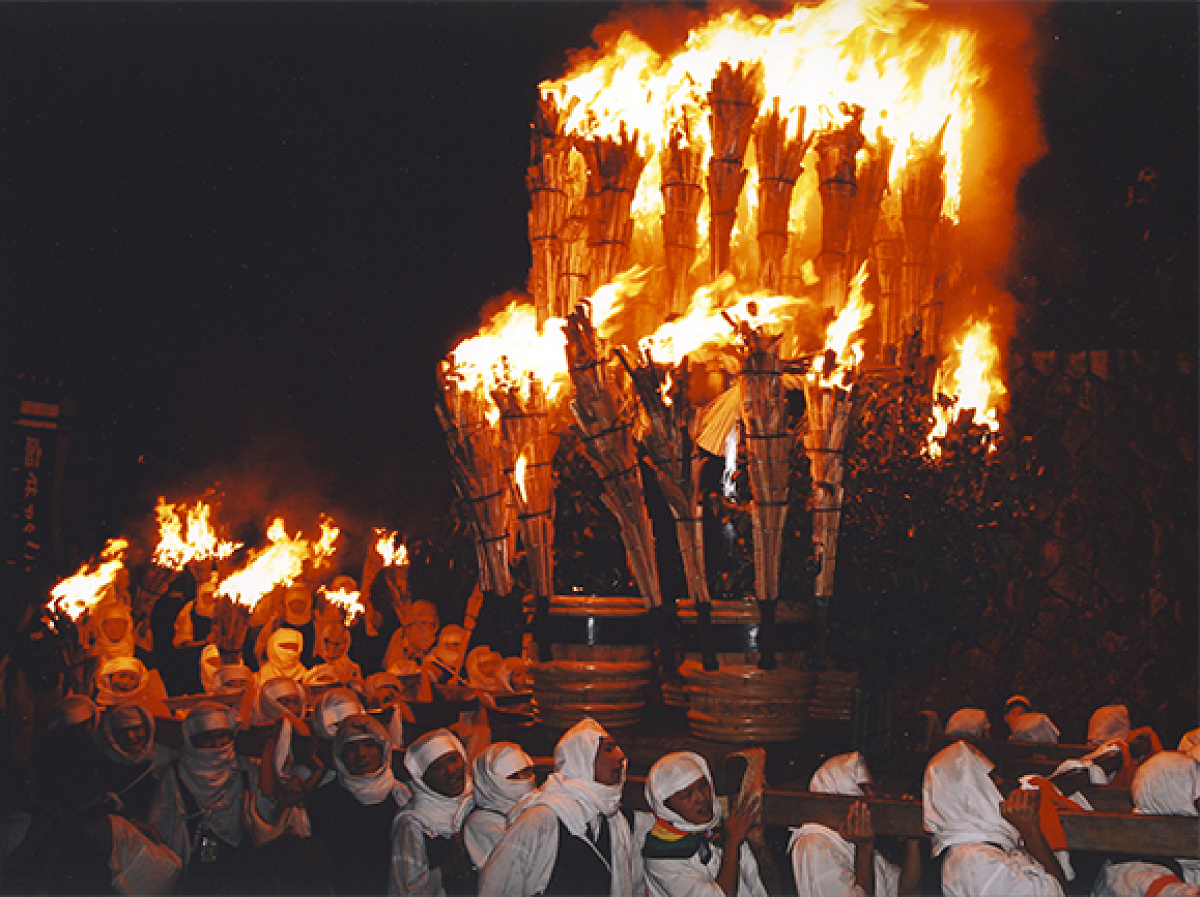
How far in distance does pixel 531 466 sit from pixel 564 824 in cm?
166

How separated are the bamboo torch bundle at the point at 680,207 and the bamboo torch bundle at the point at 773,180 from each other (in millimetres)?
327

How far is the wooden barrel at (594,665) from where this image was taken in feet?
17.3

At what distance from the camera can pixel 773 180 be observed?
5.65m

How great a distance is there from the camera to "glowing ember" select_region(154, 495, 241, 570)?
35.1 feet

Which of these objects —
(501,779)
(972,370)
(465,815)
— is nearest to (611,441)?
(501,779)

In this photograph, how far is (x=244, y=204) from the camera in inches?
530

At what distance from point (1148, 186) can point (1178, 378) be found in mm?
1740

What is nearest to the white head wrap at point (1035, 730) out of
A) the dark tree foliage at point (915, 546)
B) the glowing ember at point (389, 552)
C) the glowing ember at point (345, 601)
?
the dark tree foliage at point (915, 546)

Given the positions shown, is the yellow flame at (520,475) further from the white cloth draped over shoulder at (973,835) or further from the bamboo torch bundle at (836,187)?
the white cloth draped over shoulder at (973,835)

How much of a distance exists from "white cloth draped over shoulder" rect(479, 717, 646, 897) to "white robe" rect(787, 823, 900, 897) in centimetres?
69

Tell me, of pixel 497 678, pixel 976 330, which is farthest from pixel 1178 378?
pixel 497 678

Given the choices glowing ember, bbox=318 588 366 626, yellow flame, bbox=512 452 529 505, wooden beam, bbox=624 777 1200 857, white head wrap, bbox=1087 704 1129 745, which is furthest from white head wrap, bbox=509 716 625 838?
glowing ember, bbox=318 588 366 626

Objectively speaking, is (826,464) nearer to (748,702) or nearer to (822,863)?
(748,702)

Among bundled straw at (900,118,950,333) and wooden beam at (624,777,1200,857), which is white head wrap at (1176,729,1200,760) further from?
bundled straw at (900,118,950,333)
